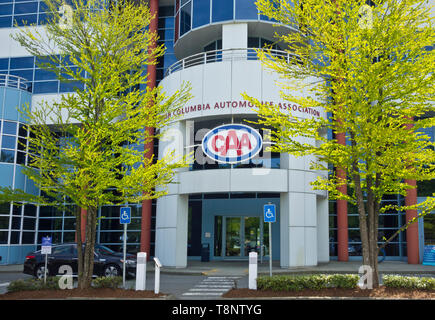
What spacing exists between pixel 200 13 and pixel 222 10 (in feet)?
4.72

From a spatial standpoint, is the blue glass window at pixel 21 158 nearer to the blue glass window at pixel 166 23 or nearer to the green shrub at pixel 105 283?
the blue glass window at pixel 166 23

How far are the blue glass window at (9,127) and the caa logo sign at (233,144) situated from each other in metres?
13.7

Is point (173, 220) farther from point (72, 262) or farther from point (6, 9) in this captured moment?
point (6, 9)

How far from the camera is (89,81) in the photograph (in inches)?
517

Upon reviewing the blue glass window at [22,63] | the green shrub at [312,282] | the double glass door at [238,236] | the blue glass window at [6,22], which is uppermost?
the blue glass window at [6,22]

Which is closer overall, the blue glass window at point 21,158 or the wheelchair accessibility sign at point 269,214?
the wheelchair accessibility sign at point 269,214

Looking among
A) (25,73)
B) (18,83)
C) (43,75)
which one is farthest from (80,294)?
(25,73)

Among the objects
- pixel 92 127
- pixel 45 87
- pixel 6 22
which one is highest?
pixel 6 22

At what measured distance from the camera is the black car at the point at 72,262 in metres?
17.7

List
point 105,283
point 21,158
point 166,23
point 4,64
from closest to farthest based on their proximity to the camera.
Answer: point 105,283
point 21,158
point 4,64
point 166,23

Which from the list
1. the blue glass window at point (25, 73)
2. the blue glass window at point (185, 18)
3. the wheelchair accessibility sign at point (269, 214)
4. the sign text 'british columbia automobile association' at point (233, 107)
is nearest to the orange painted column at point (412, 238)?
the sign text 'british columbia automobile association' at point (233, 107)

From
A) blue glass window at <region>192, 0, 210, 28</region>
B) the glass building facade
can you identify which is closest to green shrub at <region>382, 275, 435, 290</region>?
the glass building facade

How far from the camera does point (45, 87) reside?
3042cm

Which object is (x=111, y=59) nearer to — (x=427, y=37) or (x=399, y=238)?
(x=427, y=37)
